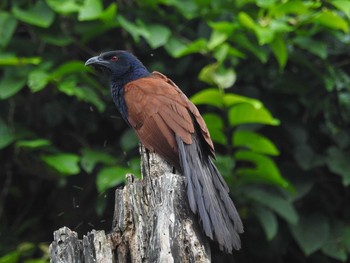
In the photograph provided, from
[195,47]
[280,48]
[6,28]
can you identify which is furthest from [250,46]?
[6,28]

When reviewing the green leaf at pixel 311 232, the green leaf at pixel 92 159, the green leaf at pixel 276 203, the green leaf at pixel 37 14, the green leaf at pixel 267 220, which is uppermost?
the green leaf at pixel 37 14

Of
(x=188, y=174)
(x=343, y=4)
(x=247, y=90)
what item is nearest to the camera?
(x=188, y=174)

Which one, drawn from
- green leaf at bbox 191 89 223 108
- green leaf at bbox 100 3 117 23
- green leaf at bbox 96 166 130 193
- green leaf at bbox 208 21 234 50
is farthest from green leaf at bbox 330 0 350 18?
green leaf at bbox 96 166 130 193

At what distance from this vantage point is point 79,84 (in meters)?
4.50

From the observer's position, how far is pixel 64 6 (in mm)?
4184

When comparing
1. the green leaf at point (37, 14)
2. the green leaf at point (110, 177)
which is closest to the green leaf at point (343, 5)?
Result: the green leaf at point (110, 177)

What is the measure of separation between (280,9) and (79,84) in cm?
124

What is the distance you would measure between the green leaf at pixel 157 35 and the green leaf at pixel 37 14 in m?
0.57

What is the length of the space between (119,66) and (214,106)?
28.4 inches

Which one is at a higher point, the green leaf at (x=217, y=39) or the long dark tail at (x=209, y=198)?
the long dark tail at (x=209, y=198)

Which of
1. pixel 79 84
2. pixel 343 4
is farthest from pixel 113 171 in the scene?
pixel 343 4

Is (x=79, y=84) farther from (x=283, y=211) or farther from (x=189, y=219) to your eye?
(x=189, y=219)

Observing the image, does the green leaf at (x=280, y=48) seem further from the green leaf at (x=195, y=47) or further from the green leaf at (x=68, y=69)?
the green leaf at (x=68, y=69)

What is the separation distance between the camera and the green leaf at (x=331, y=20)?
4145 millimetres
